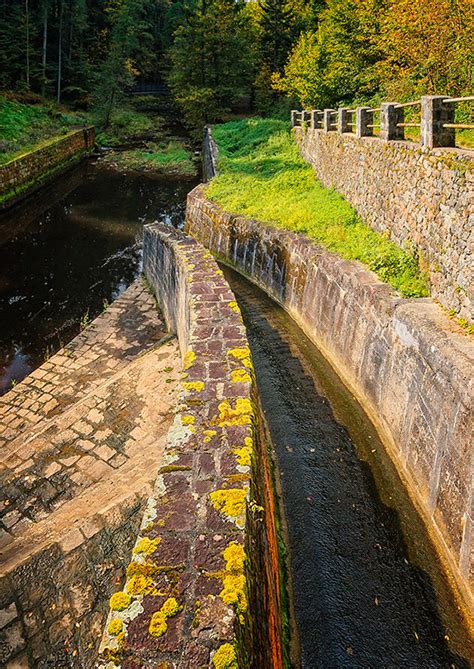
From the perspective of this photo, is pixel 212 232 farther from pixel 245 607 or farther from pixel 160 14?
pixel 160 14

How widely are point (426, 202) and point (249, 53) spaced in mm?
35239

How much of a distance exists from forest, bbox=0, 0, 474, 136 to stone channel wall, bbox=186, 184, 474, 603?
7.04 m

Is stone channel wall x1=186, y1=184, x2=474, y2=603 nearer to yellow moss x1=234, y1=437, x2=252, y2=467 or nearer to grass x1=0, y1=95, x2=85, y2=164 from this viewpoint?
yellow moss x1=234, y1=437, x2=252, y2=467

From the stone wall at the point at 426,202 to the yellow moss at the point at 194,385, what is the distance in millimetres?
3625

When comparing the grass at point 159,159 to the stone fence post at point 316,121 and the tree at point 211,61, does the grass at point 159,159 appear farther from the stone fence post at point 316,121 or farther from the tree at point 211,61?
the stone fence post at point 316,121

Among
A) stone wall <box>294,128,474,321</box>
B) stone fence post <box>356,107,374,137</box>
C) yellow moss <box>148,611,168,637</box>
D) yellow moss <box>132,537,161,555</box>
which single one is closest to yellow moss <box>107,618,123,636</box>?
yellow moss <box>148,611,168,637</box>

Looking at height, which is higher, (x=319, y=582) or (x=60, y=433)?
(x=60, y=433)

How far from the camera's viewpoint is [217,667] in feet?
8.71

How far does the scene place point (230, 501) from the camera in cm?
389

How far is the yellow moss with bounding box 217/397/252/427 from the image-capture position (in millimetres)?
4941

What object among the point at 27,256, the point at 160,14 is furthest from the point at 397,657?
the point at 160,14

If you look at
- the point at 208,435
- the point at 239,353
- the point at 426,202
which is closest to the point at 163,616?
the point at 208,435

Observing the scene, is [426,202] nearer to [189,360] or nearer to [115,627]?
[189,360]

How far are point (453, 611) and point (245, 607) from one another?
3364mm
